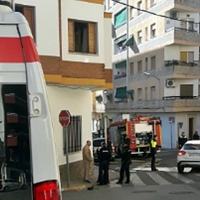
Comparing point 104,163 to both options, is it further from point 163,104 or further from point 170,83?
point 170,83

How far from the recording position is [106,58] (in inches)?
739

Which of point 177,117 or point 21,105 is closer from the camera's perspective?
point 21,105

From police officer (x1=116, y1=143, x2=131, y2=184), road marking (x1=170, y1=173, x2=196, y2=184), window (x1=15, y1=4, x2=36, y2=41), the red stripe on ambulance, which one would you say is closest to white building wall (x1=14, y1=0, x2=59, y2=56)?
window (x1=15, y1=4, x2=36, y2=41)

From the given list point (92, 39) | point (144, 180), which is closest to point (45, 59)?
point (92, 39)

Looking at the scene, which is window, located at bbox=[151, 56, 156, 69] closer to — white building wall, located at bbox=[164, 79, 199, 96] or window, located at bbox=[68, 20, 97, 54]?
white building wall, located at bbox=[164, 79, 199, 96]

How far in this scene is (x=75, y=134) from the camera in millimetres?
17953

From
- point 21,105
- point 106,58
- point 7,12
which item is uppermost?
point 106,58

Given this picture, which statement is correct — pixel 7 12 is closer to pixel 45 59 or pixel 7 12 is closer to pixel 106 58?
pixel 45 59

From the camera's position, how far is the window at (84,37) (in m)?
17.2

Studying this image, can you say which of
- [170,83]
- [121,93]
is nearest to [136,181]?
[170,83]

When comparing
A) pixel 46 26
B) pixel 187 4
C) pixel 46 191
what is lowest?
pixel 46 191

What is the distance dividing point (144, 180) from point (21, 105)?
14.6m

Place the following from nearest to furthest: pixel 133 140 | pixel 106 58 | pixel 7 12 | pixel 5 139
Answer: pixel 5 139 → pixel 7 12 → pixel 106 58 → pixel 133 140

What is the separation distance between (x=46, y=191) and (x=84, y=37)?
48.0 ft
